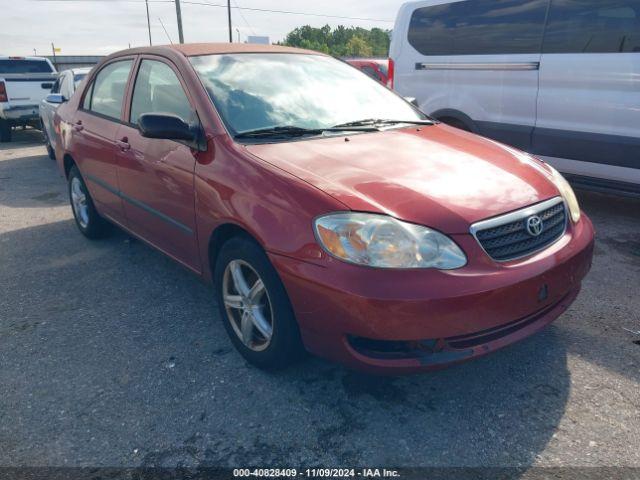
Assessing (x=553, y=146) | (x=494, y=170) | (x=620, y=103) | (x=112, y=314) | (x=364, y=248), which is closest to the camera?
(x=364, y=248)

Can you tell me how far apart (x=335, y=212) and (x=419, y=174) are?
574 millimetres

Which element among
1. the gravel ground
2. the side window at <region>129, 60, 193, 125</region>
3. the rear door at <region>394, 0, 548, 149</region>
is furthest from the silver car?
the gravel ground

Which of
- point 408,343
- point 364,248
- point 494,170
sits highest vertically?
point 494,170

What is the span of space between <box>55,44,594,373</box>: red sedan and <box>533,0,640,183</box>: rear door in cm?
215

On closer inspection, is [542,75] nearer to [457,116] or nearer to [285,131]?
[457,116]

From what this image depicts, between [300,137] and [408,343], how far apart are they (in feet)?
4.38

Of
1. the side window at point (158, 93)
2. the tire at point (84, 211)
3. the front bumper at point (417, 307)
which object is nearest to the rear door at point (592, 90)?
the front bumper at point (417, 307)


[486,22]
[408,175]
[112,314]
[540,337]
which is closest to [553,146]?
[486,22]

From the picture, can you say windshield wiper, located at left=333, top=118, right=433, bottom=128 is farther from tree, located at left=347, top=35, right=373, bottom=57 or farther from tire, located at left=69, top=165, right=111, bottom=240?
tree, located at left=347, top=35, right=373, bottom=57

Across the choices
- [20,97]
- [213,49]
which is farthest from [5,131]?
[213,49]

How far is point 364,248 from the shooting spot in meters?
2.20

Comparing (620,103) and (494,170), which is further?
(620,103)

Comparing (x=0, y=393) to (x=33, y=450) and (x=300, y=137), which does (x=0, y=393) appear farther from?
(x=300, y=137)

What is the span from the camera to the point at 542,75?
523 cm
